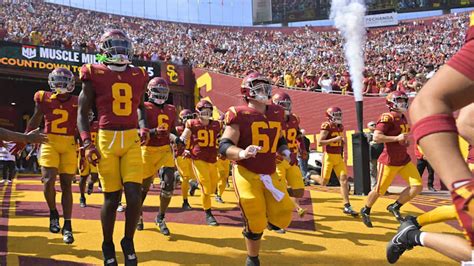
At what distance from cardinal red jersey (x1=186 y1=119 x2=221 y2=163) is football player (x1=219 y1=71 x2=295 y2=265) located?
293 cm

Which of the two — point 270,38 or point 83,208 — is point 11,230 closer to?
point 83,208

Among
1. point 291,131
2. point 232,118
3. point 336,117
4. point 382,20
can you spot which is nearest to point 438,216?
point 232,118

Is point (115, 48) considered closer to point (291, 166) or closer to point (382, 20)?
point (291, 166)

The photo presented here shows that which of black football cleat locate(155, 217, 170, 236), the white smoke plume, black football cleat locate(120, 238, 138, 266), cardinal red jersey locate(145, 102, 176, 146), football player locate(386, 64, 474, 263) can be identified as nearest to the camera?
football player locate(386, 64, 474, 263)

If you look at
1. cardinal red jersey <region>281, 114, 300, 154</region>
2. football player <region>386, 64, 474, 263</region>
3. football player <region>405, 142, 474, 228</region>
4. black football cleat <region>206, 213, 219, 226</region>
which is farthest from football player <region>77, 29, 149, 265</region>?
cardinal red jersey <region>281, 114, 300, 154</region>

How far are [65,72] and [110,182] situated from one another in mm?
2130

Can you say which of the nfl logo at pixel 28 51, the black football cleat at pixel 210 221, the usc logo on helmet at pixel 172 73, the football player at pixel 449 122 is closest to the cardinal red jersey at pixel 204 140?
the black football cleat at pixel 210 221

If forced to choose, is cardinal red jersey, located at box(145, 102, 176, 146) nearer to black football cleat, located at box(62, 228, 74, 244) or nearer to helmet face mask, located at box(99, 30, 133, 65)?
black football cleat, located at box(62, 228, 74, 244)

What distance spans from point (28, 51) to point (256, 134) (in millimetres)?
15937

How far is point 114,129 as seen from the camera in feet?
13.9

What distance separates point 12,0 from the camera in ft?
94.0

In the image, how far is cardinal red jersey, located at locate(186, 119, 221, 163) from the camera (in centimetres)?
733

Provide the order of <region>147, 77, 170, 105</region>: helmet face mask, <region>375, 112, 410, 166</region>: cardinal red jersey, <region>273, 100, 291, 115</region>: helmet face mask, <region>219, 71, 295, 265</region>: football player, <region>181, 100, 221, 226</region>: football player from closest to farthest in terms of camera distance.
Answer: <region>219, 71, 295, 265</region>: football player < <region>147, 77, 170, 105</region>: helmet face mask < <region>375, 112, 410, 166</region>: cardinal red jersey < <region>181, 100, 221, 226</region>: football player < <region>273, 100, 291, 115</region>: helmet face mask

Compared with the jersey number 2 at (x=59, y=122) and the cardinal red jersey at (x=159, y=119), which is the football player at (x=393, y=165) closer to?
the cardinal red jersey at (x=159, y=119)
